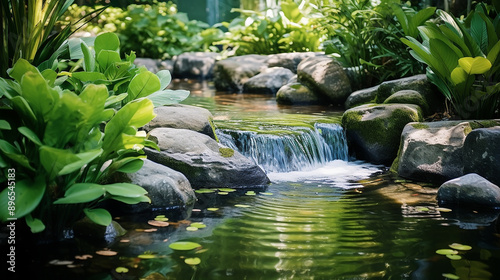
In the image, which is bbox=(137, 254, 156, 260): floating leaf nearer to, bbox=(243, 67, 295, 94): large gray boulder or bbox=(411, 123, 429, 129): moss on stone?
bbox=(411, 123, 429, 129): moss on stone

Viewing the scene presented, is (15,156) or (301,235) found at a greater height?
(15,156)

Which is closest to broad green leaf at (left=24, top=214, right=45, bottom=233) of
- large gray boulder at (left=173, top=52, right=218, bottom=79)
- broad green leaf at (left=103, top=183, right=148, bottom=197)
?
broad green leaf at (left=103, top=183, right=148, bottom=197)

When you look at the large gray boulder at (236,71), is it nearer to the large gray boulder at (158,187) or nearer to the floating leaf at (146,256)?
the large gray boulder at (158,187)

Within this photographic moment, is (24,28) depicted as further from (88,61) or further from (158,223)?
(158,223)

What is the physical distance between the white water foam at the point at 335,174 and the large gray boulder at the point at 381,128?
156 mm

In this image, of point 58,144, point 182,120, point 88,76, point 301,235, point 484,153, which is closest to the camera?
point 58,144

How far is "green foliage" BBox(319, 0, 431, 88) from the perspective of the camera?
7.80m

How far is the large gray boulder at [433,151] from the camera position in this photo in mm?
5086

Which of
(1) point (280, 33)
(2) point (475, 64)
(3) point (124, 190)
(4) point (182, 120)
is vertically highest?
(1) point (280, 33)

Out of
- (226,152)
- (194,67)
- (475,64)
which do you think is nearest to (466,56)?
(475,64)

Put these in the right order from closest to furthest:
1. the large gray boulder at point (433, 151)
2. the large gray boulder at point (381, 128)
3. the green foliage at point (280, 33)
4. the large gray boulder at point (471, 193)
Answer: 1. the large gray boulder at point (471, 193)
2. the large gray boulder at point (433, 151)
3. the large gray boulder at point (381, 128)
4. the green foliage at point (280, 33)

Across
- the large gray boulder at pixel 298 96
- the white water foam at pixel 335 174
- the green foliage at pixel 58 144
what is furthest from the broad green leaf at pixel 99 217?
the large gray boulder at pixel 298 96

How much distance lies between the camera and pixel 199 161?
476cm

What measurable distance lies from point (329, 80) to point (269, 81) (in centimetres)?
181
